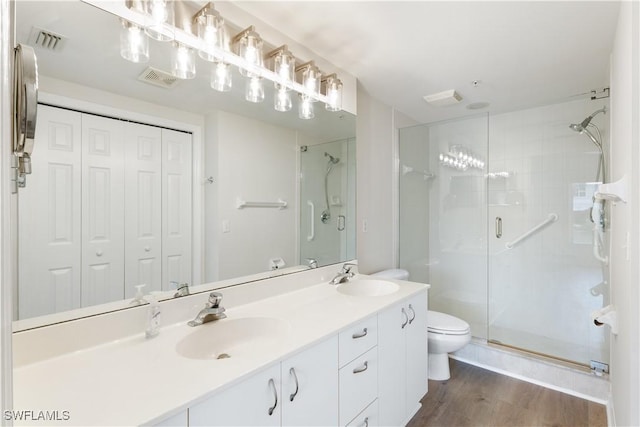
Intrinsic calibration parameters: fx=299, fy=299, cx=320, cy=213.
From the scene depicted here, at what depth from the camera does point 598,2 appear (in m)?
1.38

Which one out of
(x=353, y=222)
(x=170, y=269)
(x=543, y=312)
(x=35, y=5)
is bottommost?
(x=543, y=312)

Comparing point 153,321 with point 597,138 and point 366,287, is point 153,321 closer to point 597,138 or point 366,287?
point 366,287

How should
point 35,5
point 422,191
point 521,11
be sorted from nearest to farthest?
point 35,5
point 521,11
point 422,191

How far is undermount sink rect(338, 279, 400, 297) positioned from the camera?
1.98 m

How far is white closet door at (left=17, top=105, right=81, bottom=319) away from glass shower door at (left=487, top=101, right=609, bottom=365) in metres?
3.12

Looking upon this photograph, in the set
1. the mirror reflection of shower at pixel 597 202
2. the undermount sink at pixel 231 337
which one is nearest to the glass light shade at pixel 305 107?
the undermount sink at pixel 231 337

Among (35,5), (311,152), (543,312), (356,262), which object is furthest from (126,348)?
(543,312)

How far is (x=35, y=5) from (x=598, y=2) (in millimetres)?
2265

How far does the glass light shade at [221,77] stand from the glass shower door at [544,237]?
259 centimetres

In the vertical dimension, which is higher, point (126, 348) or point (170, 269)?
point (170, 269)

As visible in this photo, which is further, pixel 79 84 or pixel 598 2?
pixel 598 2

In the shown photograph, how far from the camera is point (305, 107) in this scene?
A: 1.87 meters

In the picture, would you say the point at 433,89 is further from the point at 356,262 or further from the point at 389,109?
the point at 356,262

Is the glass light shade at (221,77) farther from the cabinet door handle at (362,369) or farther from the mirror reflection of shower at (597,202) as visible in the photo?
the mirror reflection of shower at (597,202)
